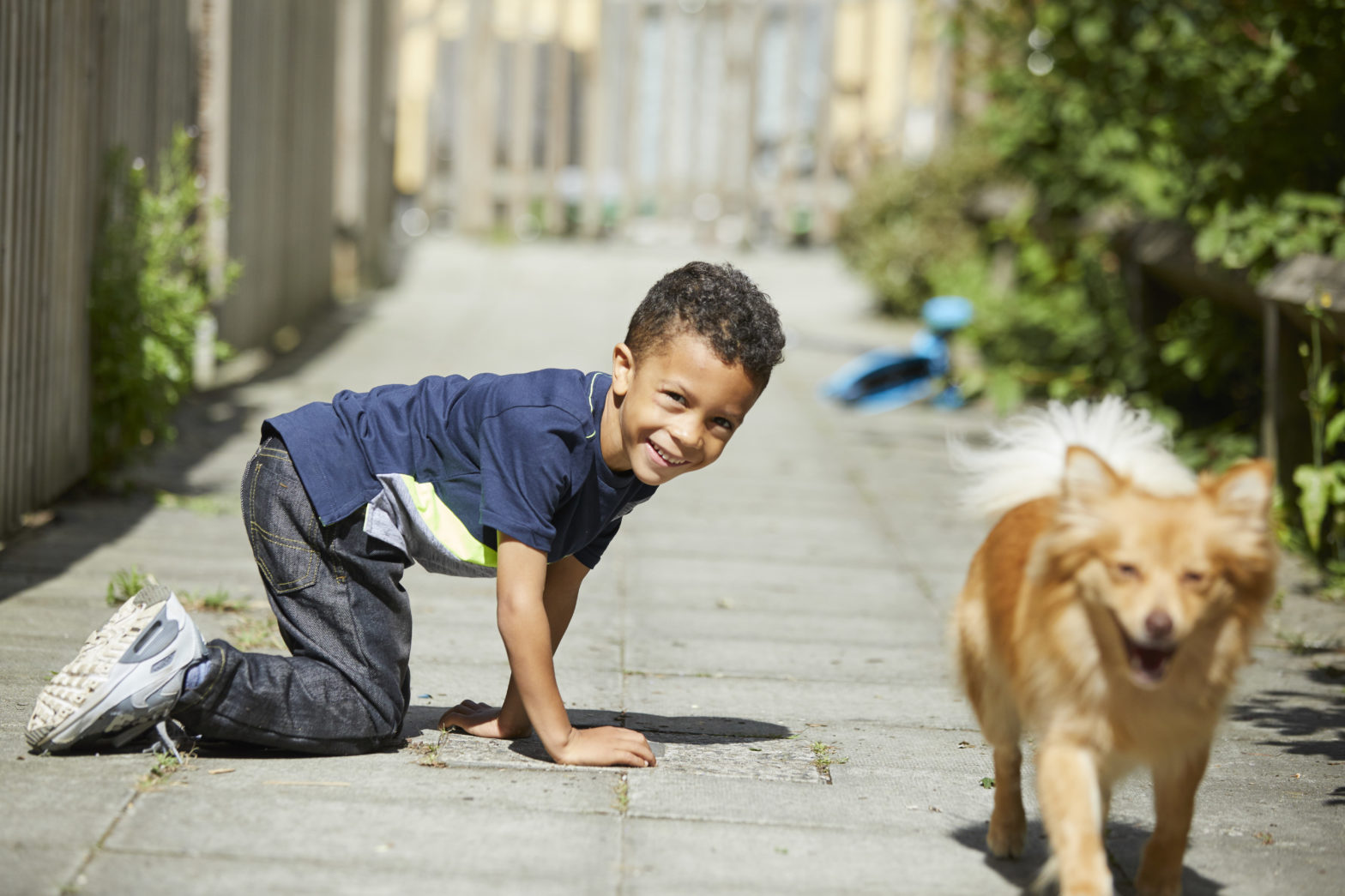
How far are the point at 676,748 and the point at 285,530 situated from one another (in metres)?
1.04

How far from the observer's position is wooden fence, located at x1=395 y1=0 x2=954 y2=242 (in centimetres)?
1627

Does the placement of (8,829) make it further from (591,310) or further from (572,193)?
(572,193)

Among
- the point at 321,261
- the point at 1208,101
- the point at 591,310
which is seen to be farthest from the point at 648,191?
the point at 1208,101

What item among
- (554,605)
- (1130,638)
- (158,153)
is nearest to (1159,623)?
(1130,638)

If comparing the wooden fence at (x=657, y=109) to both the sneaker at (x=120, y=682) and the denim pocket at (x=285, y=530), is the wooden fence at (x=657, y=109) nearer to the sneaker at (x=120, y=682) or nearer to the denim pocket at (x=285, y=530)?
the denim pocket at (x=285, y=530)

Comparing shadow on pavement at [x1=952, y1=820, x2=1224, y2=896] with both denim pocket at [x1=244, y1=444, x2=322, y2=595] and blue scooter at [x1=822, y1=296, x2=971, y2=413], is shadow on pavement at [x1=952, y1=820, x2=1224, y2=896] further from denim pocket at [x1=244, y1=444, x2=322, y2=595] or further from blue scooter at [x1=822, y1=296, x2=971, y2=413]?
blue scooter at [x1=822, y1=296, x2=971, y2=413]

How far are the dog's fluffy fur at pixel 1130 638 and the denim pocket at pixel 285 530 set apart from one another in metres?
1.51

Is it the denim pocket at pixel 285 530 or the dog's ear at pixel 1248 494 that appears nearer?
the dog's ear at pixel 1248 494

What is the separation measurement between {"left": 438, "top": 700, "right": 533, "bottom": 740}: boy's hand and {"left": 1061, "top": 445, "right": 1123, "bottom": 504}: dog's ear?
150 cm

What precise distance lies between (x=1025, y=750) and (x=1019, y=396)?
5087 millimetres

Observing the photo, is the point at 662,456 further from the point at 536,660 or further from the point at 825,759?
the point at 825,759

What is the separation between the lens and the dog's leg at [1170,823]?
2564mm

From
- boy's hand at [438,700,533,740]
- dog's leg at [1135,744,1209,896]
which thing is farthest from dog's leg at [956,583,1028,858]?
boy's hand at [438,700,533,740]

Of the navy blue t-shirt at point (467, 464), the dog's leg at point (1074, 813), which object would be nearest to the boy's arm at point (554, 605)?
the navy blue t-shirt at point (467, 464)
